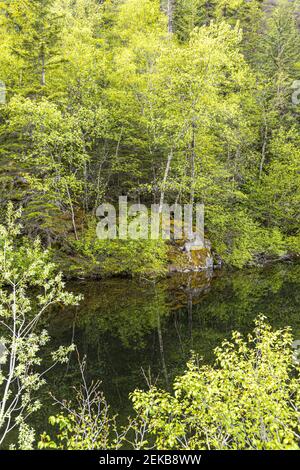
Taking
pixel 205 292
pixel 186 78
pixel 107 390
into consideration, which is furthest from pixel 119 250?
pixel 107 390

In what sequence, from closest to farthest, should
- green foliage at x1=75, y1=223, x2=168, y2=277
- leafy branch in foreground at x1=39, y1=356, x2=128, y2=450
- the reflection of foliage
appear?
leafy branch in foreground at x1=39, y1=356, x2=128, y2=450
the reflection of foliage
green foliage at x1=75, y1=223, x2=168, y2=277

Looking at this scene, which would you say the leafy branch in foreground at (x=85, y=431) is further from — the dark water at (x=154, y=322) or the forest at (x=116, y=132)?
the forest at (x=116, y=132)

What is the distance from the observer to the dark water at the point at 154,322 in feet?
36.0

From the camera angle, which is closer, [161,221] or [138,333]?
[138,333]

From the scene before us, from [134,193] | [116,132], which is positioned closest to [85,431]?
[116,132]

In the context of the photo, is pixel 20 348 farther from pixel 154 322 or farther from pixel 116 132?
pixel 116 132

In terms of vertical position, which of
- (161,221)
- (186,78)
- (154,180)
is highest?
(186,78)

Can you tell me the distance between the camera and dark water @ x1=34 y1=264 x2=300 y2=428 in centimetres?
1098

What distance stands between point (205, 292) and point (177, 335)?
6.63m

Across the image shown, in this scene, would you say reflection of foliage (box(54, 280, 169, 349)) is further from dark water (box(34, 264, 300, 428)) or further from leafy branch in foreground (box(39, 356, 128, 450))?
A: leafy branch in foreground (box(39, 356, 128, 450))

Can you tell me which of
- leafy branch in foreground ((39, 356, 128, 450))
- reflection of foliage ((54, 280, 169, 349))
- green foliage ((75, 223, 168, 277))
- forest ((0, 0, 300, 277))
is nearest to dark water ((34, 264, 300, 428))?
reflection of foliage ((54, 280, 169, 349))

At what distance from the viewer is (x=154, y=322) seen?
15828 mm

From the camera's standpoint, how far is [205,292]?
20.7m
